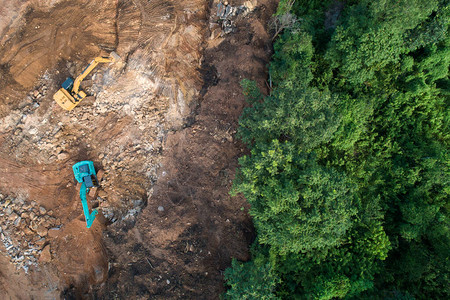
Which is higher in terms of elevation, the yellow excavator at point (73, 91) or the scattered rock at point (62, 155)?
the yellow excavator at point (73, 91)

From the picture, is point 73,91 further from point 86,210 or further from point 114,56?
point 86,210

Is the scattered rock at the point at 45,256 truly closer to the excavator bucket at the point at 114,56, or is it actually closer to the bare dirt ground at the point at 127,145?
the bare dirt ground at the point at 127,145

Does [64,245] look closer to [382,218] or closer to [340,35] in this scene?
[382,218]

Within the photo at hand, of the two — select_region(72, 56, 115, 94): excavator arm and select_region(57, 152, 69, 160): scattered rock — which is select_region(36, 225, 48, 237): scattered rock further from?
select_region(72, 56, 115, 94): excavator arm

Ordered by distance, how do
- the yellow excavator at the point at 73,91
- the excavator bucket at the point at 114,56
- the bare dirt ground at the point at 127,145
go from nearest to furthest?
the bare dirt ground at the point at 127,145, the yellow excavator at the point at 73,91, the excavator bucket at the point at 114,56

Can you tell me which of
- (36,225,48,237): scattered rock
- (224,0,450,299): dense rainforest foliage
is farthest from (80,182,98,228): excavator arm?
(224,0,450,299): dense rainforest foliage

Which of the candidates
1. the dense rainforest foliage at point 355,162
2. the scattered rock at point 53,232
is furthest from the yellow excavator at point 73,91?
the dense rainforest foliage at point 355,162
